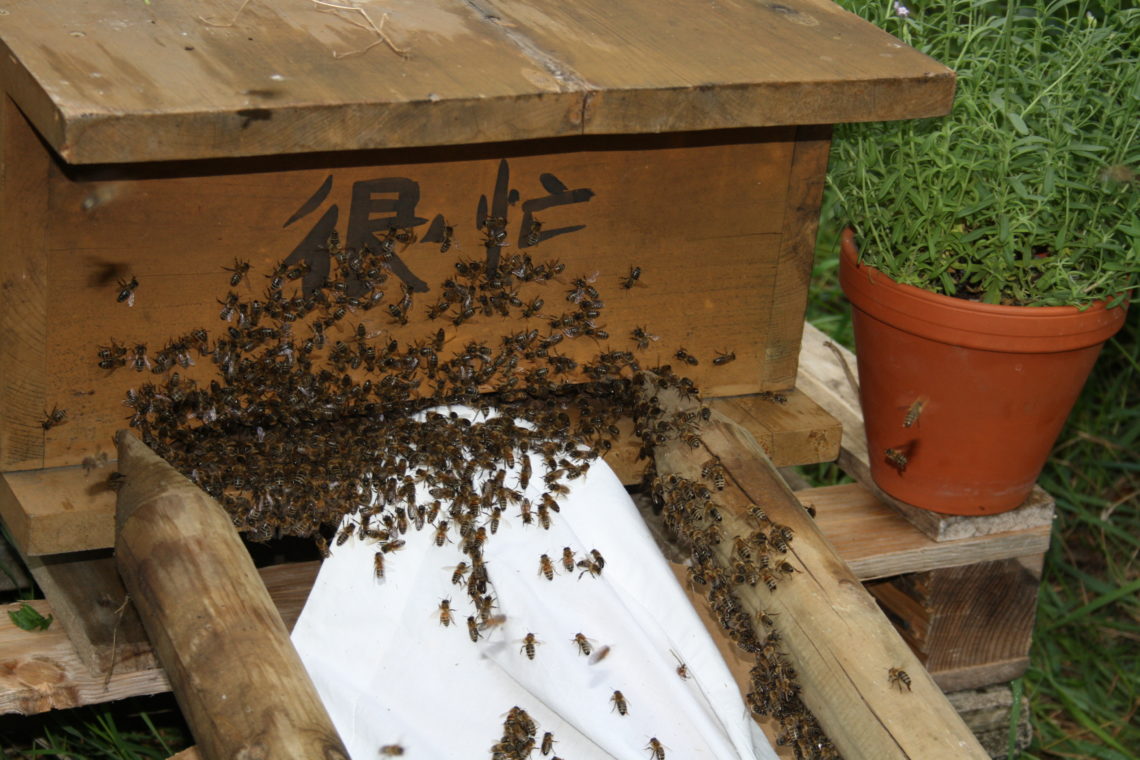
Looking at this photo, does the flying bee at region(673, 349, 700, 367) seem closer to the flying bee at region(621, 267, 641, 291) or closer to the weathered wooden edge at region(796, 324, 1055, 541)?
the flying bee at region(621, 267, 641, 291)

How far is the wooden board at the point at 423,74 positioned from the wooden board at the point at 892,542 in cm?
115

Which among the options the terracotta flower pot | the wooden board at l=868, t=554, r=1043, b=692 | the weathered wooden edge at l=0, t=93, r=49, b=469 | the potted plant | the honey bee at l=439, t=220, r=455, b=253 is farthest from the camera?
the wooden board at l=868, t=554, r=1043, b=692

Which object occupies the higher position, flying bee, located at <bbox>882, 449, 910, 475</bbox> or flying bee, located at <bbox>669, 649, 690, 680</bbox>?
flying bee, located at <bbox>882, 449, 910, 475</bbox>

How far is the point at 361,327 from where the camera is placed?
2895mm

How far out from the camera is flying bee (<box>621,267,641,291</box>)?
3090 millimetres

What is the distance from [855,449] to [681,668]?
1228mm

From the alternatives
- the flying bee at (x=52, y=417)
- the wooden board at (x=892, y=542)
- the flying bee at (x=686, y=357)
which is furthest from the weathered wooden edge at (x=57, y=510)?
the wooden board at (x=892, y=542)

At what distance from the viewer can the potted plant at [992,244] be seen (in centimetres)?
300

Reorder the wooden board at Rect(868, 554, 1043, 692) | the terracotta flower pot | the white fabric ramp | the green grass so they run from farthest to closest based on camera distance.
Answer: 1. the green grass
2. the wooden board at Rect(868, 554, 1043, 692)
3. the terracotta flower pot
4. the white fabric ramp

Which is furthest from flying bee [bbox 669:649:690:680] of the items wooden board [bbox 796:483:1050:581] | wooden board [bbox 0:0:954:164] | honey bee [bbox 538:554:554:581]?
wooden board [bbox 0:0:954:164]

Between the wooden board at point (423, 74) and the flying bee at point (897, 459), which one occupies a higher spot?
the wooden board at point (423, 74)

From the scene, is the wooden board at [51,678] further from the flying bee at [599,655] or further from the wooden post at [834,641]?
the wooden post at [834,641]

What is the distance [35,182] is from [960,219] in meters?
2.08

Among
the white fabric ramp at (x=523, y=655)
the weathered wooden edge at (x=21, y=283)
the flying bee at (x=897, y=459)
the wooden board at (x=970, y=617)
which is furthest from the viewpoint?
the wooden board at (x=970, y=617)
